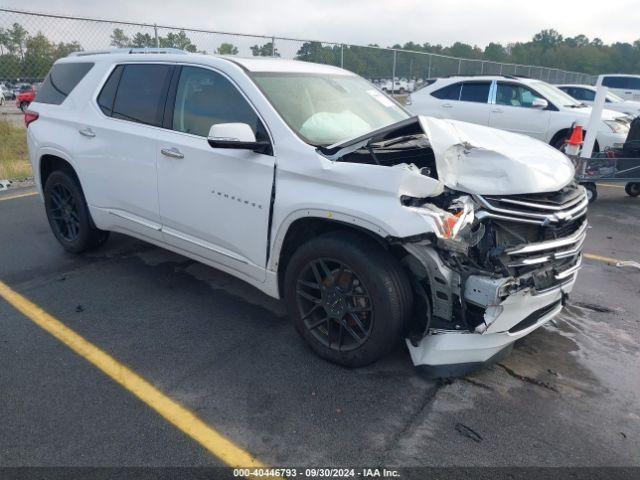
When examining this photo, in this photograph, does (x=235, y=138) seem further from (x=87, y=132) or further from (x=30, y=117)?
(x=30, y=117)

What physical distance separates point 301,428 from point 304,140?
1716 mm

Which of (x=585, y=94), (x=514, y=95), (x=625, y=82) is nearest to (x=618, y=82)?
(x=625, y=82)

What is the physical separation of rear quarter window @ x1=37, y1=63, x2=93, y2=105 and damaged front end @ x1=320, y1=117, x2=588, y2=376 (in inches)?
118

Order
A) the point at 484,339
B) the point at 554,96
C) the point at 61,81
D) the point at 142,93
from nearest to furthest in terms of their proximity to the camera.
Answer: the point at 484,339, the point at 142,93, the point at 61,81, the point at 554,96

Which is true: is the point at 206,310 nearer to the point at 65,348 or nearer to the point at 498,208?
the point at 65,348

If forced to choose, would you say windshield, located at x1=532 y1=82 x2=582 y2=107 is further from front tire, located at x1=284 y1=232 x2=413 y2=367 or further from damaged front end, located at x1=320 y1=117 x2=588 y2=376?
front tire, located at x1=284 y1=232 x2=413 y2=367

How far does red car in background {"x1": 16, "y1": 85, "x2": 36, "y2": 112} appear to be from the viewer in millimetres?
11256

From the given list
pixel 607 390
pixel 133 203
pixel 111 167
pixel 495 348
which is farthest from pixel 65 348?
pixel 607 390

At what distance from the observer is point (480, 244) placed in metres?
2.65

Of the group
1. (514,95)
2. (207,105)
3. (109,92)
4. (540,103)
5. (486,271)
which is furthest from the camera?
(514,95)

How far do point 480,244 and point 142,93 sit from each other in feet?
9.83

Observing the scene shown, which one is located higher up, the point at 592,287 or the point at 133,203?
the point at 133,203

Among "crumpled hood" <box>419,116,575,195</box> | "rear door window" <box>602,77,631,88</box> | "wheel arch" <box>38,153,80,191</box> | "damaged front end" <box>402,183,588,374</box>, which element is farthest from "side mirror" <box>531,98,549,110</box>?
"rear door window" <box>602,77,631,88</box>

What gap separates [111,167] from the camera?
4.25 meters
